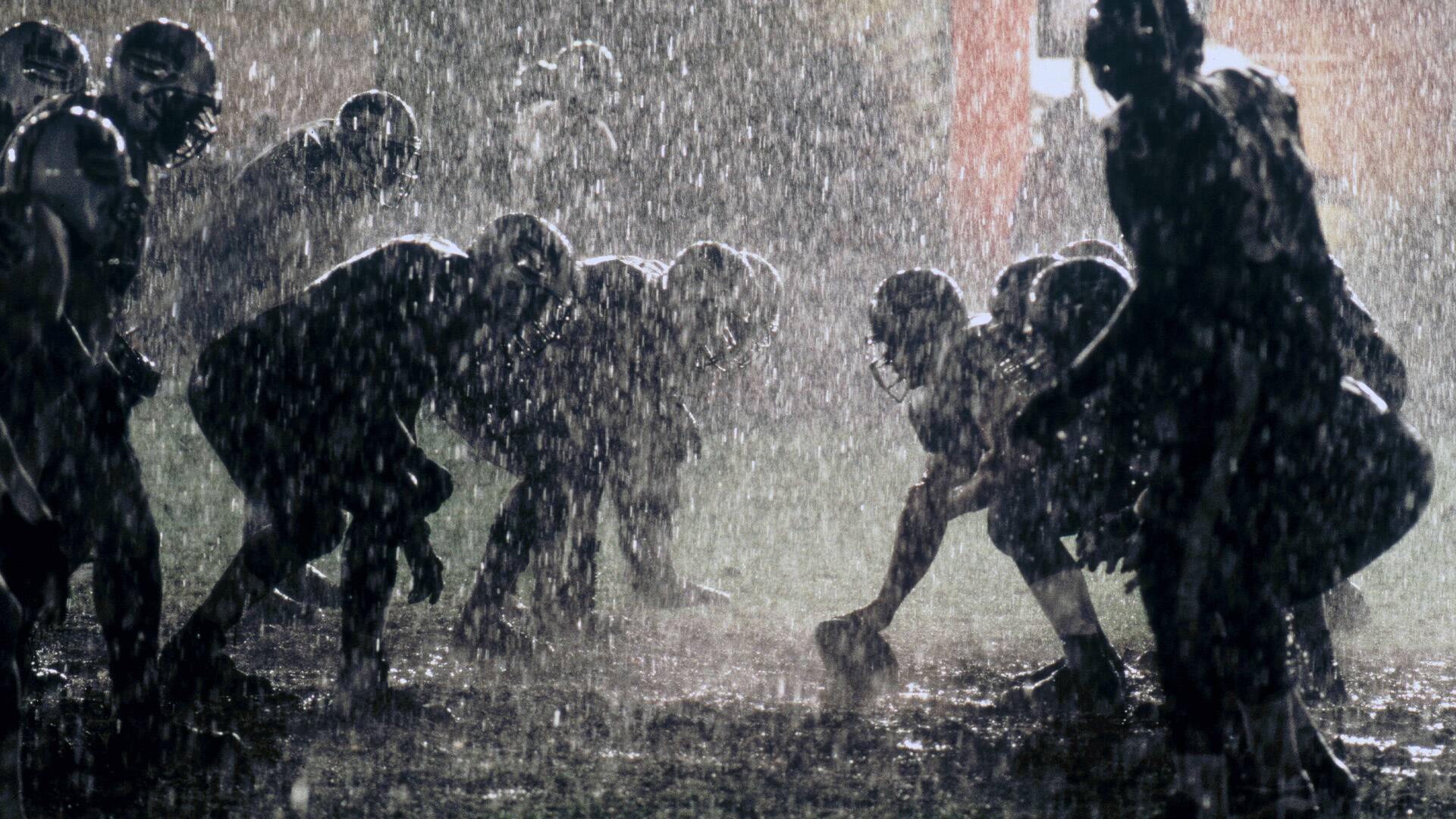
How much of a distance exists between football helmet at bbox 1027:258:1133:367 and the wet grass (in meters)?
1.13

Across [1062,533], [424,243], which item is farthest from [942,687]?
[424,243]

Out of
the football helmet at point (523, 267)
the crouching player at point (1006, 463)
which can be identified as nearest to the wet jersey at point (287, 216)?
the football helmet at point (523, 267)

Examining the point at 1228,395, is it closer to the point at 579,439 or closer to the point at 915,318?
the point at 915,318

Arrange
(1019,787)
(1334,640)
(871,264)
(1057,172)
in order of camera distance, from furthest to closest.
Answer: (871,264) → (1057,172) → (1334,640) → (1019,787)

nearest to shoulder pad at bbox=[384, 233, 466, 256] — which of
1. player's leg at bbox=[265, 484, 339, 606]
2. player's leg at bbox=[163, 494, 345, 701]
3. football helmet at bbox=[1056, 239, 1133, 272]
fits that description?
player's leg at bbox=[163, 494, 345, 701]

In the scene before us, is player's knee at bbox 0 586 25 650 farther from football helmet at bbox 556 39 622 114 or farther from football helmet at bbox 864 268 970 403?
football helmet at bbox 556 39 622 114

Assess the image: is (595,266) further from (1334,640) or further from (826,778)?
(1334,640)

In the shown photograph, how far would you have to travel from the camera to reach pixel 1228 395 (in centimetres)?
291

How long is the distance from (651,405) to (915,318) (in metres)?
1.30

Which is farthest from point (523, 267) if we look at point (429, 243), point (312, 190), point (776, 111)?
point (776, 111)

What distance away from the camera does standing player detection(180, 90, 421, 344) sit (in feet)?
21.8

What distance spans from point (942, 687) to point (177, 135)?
283cm

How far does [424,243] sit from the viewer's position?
4137 mm

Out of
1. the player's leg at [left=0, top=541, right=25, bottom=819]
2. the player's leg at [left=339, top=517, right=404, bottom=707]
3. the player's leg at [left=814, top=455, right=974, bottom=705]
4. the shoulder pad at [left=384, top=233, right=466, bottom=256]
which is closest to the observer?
the player's leg at [left=0, top=541, right=25, bottom=819]
